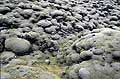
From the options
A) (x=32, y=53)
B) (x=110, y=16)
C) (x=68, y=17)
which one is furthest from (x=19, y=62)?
(x=110, y=16)

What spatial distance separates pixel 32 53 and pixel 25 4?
2472 mm

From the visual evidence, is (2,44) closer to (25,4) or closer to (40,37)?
(40,37)

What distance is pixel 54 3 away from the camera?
786cm

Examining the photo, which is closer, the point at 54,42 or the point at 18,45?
the point at 18,45

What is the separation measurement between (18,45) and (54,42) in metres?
1.12

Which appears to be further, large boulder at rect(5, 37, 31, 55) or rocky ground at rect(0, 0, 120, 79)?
large boulder at rect(5, 37, 31, 55)

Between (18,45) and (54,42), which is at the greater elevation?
(18,45)

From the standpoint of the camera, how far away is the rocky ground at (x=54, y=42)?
4.35 metres

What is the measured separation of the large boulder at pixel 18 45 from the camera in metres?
4.91

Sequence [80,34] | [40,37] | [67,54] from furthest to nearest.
Answer: [80,34], [40,37], [67,54]

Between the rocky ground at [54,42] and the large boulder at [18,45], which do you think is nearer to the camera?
the rocky ground at [54,42]

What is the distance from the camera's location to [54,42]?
5711 millimetres

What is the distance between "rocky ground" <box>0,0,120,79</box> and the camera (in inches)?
171

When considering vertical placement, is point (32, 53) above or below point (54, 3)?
below
